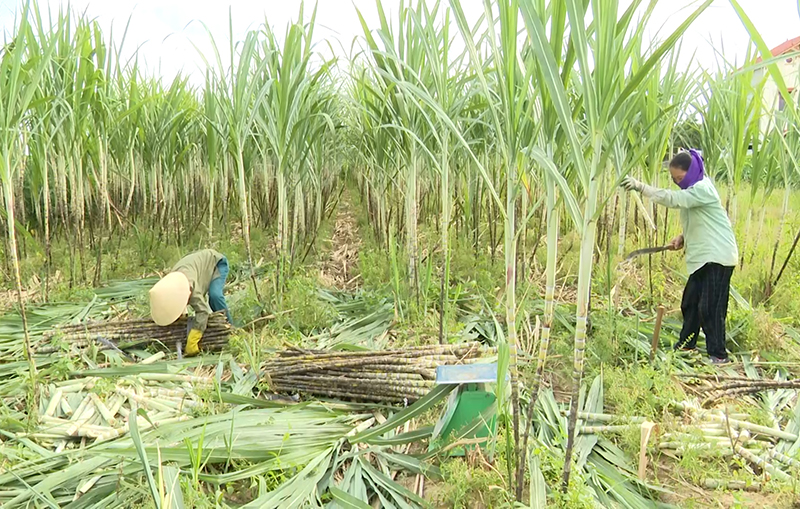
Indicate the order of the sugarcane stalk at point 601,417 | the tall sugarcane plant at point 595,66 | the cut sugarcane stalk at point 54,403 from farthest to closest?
the cut sugarcane stalk at point 54,403 → the sugarcane stalk at point 601,417 → the tall sugarcane plant at point 595,66

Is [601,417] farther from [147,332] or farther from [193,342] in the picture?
[147,332]

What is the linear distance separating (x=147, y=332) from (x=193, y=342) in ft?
1.01

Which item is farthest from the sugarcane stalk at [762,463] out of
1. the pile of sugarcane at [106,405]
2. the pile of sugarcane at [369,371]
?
the pile of sugarcane at [106,405]

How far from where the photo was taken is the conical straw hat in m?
2.25

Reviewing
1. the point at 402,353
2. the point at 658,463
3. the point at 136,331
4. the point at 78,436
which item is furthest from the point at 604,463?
the point at 136,331

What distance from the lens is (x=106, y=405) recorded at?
1.91 m

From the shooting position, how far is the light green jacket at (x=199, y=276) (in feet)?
8.14

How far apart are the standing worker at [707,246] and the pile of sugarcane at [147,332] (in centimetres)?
237

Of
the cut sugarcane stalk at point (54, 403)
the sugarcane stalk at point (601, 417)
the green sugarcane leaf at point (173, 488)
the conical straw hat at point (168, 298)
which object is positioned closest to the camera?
the green sugarcane leaf at point (173, 488)

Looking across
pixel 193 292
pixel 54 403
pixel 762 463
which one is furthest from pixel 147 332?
pixel 762 463

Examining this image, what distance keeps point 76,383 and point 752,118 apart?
3549 millimetres

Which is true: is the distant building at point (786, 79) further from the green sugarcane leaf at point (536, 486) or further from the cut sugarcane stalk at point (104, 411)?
the cut sugarcane stalk at point (104, 411)

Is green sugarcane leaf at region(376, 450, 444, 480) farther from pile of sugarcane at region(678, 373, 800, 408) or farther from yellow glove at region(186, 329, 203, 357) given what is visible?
yellow glove at region(186, 329, 203, 357)

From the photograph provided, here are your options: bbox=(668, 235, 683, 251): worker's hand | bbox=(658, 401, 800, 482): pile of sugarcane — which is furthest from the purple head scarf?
bbox=(658, 401, 800, 482): pile of sugarcane
